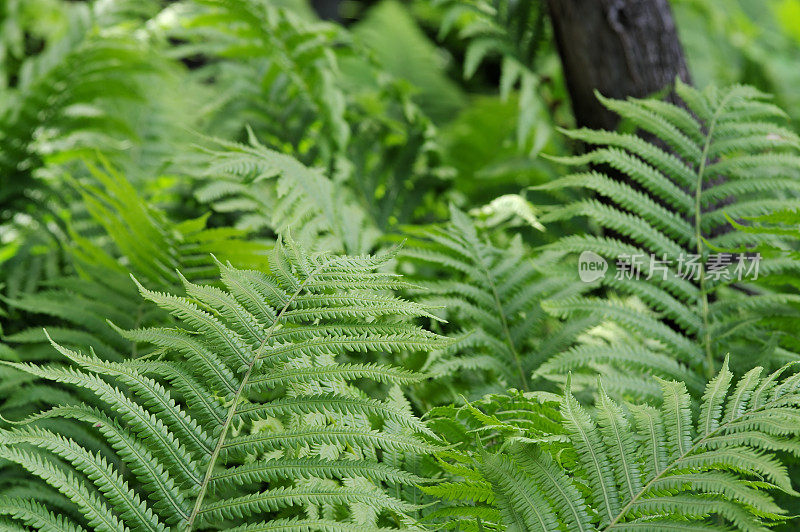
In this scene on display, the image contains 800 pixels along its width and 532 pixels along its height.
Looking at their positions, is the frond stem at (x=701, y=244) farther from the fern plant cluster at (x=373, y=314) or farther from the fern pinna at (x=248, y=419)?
the fern pinna at (x=248, y=419)

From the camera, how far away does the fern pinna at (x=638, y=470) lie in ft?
2.26

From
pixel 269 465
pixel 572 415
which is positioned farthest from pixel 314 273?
pixel 572 415

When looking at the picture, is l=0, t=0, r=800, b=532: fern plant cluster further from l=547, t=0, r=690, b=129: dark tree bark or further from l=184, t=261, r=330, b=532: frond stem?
l=547, t=0, r=690, b=129: dark tree bark

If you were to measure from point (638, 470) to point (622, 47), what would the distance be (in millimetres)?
1139

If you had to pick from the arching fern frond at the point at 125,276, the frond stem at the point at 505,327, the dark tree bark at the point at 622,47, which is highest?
the dark tree bark at the point at 622,47

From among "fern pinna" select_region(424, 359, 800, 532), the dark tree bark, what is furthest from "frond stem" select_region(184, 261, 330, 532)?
the dark tree bark

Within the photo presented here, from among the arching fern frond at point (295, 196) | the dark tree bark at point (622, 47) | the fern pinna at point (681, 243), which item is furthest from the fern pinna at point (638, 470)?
the dark tree bark at point (622, 47)

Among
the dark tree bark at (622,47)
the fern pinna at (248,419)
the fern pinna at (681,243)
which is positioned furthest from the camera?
the dark tree bark at (622,47)

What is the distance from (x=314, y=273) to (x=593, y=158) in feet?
2.04

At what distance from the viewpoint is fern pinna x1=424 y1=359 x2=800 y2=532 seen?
69 cm

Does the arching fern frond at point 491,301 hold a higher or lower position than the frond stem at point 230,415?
lower

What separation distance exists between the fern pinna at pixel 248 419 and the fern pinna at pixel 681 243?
1.30 feet

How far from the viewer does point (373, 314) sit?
0.81 meters

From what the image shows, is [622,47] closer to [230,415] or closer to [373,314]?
[373,314]
